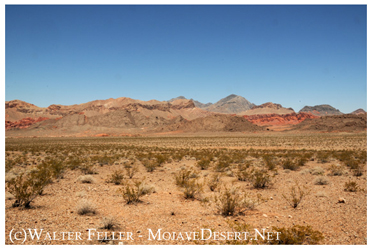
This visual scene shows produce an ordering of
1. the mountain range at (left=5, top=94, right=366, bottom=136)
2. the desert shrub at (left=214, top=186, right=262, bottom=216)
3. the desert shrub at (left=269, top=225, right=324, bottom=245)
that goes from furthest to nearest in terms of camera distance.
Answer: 1. the mountain range at (left=5, top=94, right=366, bottom=136)
2. the desert shrub at (left=214, top=186, right=262, bottom=216)
3. the desert shrub at (left=269, top=225, right=324, bottom=245)

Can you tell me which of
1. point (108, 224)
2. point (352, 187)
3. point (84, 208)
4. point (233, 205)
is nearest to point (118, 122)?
point (84, 208)

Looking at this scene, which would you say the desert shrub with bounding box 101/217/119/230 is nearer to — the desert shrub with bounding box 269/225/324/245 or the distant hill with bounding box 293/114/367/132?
the desert shrub with bounding box 269/225/324/245

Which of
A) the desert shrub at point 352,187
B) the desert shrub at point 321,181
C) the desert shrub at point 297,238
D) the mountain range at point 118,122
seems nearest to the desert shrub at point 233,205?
the desert shrub at point 297,238

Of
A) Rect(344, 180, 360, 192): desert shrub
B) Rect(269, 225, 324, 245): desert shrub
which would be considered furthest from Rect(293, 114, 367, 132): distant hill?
Rect(269, 225, 324, 245): desert shrub

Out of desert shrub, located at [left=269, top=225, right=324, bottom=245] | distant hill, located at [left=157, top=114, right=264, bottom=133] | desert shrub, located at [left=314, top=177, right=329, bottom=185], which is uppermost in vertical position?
distant hill, located at [left=157, top=114, right=264, bottom=133]

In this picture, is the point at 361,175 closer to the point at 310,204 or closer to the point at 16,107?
the point at 310,204

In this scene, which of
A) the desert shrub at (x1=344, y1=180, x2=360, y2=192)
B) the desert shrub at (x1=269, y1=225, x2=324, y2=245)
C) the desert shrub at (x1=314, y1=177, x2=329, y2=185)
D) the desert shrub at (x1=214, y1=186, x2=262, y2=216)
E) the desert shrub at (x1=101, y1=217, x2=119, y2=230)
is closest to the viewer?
the desert shrub at (x1=269, y1=225, x2=324, y2=245)

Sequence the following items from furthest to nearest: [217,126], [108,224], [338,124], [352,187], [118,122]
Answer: [118,122]
[217,126]
[338,124]
[352,187]
[108,224]

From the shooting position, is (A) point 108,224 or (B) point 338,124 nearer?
(A) point 108,224

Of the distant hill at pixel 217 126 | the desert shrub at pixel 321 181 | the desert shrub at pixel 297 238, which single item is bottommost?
the desert shrub at pixel 321 181

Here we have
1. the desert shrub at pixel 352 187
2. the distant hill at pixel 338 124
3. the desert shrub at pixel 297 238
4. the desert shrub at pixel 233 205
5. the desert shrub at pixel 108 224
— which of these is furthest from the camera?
the distant hill at pixel 338 124

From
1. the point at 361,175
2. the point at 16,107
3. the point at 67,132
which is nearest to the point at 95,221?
the point at 361,175

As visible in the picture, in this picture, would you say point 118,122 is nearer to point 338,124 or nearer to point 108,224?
point 338,124

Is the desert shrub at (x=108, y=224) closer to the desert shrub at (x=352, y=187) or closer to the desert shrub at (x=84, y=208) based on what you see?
the desert shrub at (x=84, y=208)
